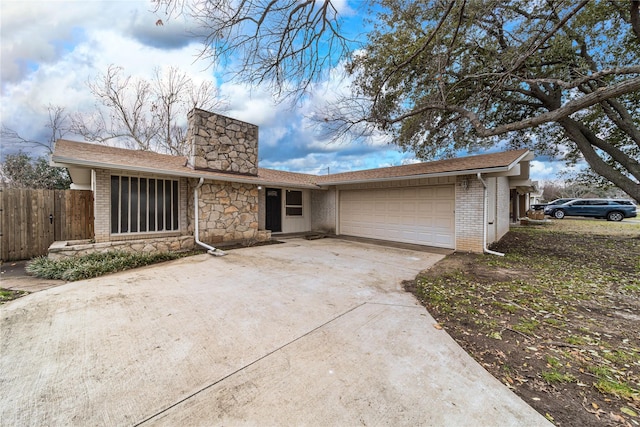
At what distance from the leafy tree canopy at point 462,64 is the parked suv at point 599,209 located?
11.4 meters

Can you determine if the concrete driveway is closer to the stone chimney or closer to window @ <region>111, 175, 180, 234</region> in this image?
window @ <region>111, 175, 180, 234</region>

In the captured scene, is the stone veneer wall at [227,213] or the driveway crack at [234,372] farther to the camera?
the stone veneer wall at [227,213]

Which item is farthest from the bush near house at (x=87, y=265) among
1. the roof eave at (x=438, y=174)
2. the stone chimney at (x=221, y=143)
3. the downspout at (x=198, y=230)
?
the roof eave at (x=438, y=174)

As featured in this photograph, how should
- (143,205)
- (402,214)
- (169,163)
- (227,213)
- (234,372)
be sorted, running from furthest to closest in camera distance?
(402,214)
(227,213)
(169,163)
(143,205)
(234,372)

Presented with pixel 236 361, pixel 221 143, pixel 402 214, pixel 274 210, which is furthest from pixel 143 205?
pixel 402 214

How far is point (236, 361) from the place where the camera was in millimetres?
2393

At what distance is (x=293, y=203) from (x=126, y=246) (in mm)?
6891

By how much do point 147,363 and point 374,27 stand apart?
10.7 meters

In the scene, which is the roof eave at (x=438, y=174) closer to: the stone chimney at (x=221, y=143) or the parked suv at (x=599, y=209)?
the stone chimney at (x=221, y=143)

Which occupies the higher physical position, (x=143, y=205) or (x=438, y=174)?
(x=438, y=174)

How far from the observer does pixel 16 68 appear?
707cm

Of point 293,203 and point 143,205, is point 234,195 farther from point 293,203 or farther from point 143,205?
point 293,203

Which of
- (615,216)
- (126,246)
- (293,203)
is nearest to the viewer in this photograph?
(126,246)

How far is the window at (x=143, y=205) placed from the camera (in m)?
6.72
